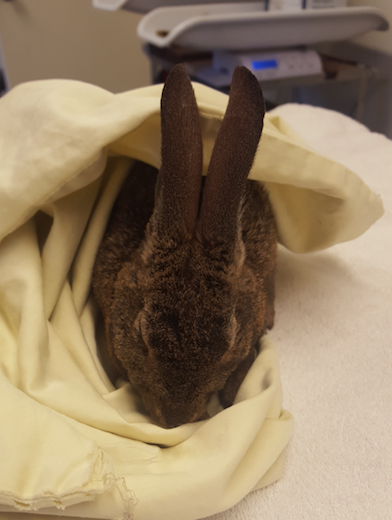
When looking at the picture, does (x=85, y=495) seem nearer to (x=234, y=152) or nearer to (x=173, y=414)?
(x=173, y=414)

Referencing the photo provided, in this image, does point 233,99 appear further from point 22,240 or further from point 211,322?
point 22,240

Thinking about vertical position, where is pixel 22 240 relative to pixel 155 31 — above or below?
below

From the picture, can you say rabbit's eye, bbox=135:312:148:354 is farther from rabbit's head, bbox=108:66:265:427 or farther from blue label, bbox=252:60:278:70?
blue label, bbox=252:60:278:70

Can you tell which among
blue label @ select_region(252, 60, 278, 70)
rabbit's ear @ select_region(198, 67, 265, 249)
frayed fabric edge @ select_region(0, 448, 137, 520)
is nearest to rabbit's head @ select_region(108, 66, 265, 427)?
rabbit's ear @ select_region(198, 67, 265, 249)

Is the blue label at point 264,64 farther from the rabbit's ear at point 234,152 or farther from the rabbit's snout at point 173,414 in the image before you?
the rabbit's snout at point 173,414

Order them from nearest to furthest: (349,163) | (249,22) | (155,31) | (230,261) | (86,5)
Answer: (230,261)
(349,163)
(249,22)
(155,31)
(86,5)

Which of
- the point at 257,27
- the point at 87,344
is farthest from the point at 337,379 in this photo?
the point at 257,27

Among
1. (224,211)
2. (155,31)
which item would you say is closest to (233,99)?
(224,211)
